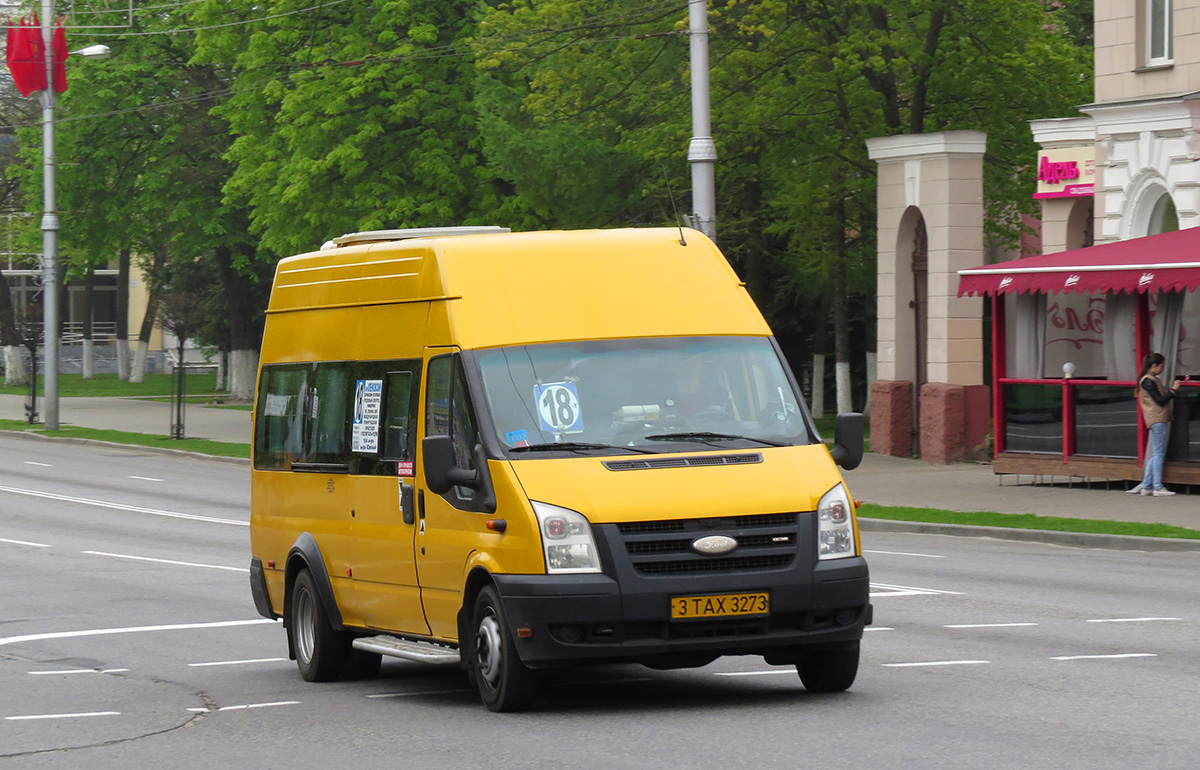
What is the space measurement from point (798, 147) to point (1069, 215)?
19.3 feet

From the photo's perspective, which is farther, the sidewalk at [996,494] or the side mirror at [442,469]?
the sidewalk at [996,494]

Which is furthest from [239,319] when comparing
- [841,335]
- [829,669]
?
[829,669]

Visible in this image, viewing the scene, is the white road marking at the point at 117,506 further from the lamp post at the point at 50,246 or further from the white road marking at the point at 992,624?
the lamp post at the point at 50,246

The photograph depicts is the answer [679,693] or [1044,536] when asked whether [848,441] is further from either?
[1044,536]

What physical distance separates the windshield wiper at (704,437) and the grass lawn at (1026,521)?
10.9 m

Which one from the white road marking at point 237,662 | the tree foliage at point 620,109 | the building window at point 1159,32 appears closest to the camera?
the white road marking at point 237,662

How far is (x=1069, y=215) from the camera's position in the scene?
31.7 m

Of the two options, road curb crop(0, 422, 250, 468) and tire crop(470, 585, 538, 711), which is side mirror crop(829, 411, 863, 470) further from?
road curb crop(0, 422, 250, 468)

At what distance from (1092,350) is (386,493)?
736 inches

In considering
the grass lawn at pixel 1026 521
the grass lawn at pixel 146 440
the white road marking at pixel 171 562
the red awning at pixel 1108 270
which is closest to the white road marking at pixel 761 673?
the white road marking at pixel 171 562

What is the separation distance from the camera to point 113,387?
73188 millimetres

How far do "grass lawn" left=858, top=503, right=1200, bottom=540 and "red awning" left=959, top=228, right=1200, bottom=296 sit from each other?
13.3 ft

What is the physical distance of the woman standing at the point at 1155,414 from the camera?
2481cm

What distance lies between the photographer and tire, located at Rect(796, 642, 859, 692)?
995cm
